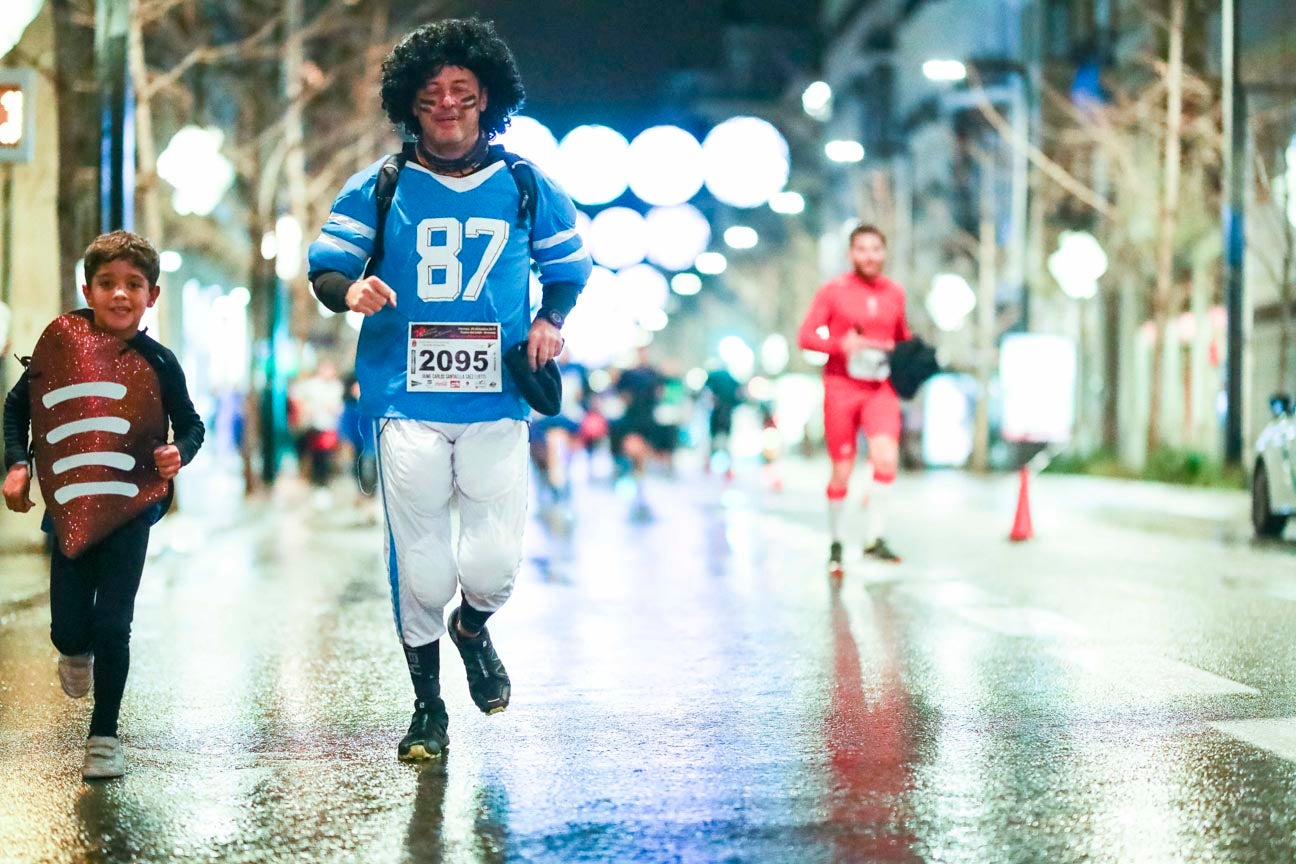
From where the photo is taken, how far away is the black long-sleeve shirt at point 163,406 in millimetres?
6246

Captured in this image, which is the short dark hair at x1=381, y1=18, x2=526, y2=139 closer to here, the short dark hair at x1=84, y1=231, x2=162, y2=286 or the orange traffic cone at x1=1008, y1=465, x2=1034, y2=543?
the short dark hair at x1=84, y1=231, x2=162, y2=286

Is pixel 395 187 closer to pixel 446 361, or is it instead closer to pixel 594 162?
pixel 446 361

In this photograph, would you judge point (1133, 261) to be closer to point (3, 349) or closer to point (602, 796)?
point (3, 349)

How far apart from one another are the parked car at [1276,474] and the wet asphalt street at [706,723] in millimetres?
2613

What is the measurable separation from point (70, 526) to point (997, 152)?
50.6 metres

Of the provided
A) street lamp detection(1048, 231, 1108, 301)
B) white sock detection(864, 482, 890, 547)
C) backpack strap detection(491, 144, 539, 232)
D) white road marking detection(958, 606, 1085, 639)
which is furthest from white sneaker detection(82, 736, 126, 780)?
street lamp detection(1048, 231, 1108, 301)

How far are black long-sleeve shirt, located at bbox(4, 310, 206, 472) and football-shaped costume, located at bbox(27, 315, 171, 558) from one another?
1.1 inches

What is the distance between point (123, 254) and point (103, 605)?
3.45 ft

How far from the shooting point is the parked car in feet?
54.1

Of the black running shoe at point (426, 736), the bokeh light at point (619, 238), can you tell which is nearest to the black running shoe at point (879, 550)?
the black running shoe at point (426, 736)

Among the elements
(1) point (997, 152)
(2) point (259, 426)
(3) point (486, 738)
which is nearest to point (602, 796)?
(3) point (486, 738)

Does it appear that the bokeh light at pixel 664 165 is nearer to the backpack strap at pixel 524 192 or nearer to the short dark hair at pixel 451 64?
the short dark hair at pixel 451 64

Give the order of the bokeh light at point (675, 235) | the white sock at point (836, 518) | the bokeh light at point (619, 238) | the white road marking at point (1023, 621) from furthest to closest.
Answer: the bokeh light at point (619, 238)
the bokeh light at point (675, 235)
the white sock at point (836, 518)
the white road marking at point (1023, 621)

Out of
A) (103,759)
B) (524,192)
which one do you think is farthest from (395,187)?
(103,759)
